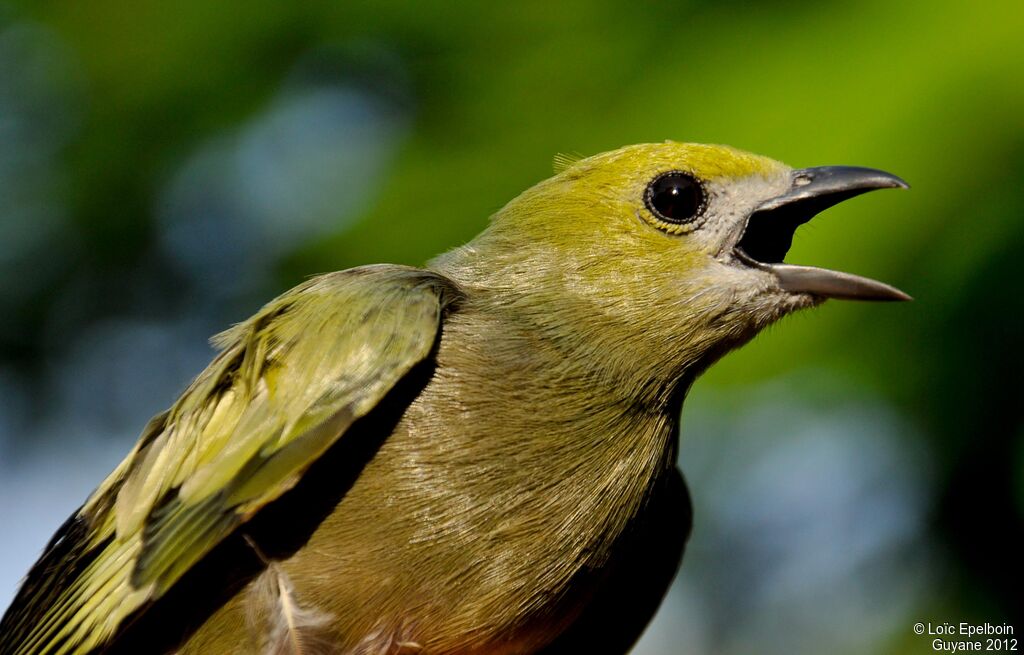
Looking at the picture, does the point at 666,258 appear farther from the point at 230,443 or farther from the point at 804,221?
the point at 230,443

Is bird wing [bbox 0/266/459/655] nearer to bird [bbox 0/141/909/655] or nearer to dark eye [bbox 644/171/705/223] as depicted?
bird [bbox 0/141/909/655]

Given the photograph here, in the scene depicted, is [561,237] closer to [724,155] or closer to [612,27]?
[724,155]

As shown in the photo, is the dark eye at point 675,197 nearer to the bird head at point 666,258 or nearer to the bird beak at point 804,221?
the bird head at point 666,258

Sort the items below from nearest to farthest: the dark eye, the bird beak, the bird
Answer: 1. the bird
2. the bird beak
3. the dark eye

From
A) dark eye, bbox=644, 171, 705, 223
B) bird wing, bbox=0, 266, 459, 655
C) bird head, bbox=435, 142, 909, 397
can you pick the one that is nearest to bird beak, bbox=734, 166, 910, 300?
bird head, bbox=435, 142, 909, 397

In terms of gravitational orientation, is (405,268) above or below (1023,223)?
above

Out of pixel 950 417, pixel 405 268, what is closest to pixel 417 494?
pixel 405 268

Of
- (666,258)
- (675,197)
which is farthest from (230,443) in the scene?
(675,197)
